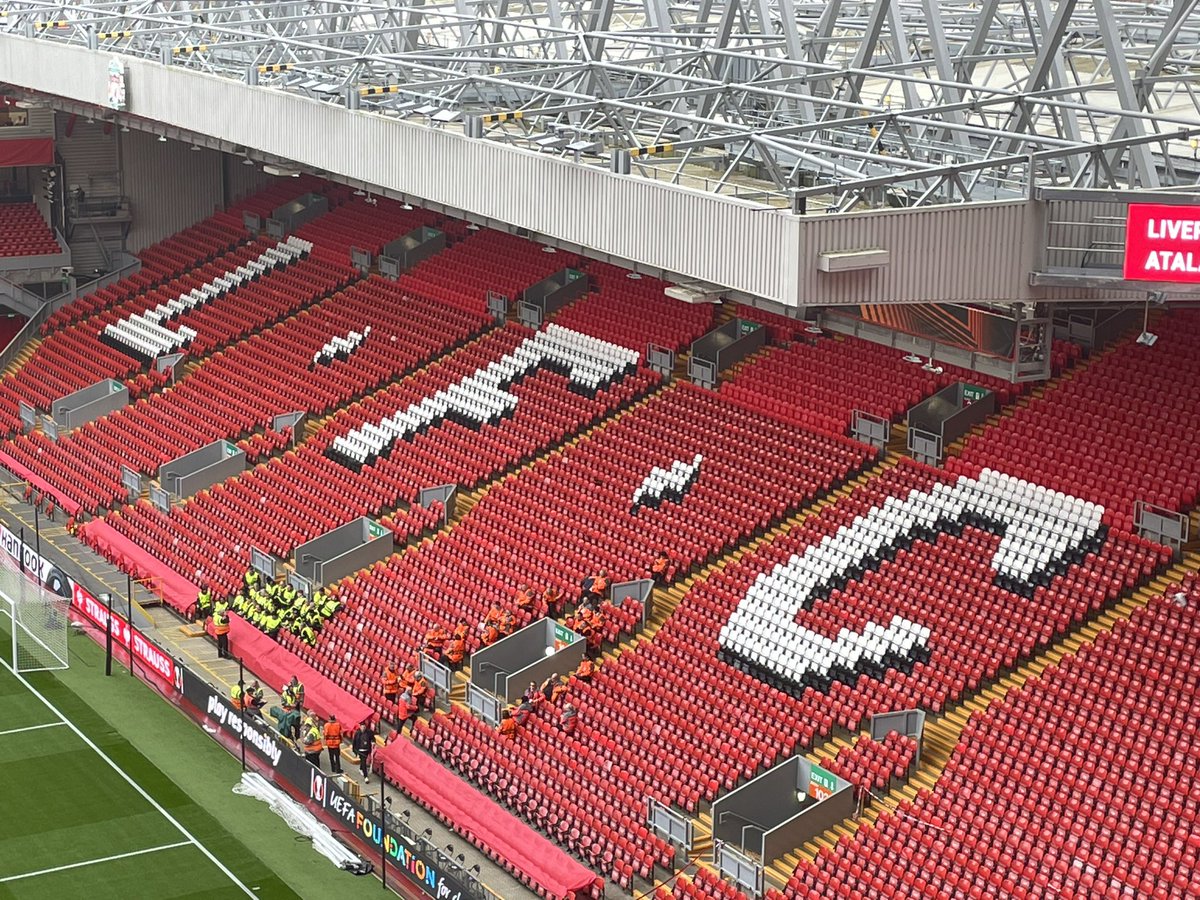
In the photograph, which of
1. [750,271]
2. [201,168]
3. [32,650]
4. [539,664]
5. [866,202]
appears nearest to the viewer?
[750,271]

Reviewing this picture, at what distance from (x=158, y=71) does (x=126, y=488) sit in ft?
30.1

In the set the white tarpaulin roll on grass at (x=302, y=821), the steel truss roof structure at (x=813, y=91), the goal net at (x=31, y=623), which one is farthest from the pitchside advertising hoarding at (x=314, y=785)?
the steel truss roof structure at (x=813, y=91)

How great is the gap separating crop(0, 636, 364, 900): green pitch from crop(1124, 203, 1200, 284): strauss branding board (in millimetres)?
13233

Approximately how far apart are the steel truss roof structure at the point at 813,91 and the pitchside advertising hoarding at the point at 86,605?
10.4 metres

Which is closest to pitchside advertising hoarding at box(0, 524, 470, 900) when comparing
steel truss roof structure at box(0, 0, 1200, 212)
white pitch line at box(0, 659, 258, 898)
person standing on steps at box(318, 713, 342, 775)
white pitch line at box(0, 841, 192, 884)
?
person standing on steps at box(318, 713, 342, 775)

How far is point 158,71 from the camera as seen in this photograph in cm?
4188

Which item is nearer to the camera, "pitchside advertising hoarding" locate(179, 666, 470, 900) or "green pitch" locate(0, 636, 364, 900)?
"pitchside advertising hoarding" locate(179, 666, 470, 900)

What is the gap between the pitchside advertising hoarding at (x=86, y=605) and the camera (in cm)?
3300

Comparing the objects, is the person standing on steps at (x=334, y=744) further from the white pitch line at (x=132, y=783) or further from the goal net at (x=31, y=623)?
the goal net at (x=31, y=623)

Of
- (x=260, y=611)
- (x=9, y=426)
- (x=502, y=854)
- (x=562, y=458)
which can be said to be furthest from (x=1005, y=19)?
(x=9, y=426)

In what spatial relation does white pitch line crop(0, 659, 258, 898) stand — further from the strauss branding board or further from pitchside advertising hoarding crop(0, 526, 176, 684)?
the strauss branding board

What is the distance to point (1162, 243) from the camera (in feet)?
78.0

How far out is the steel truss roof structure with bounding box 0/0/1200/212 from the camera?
2561 cm

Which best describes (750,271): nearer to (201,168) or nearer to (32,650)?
(32,650)
